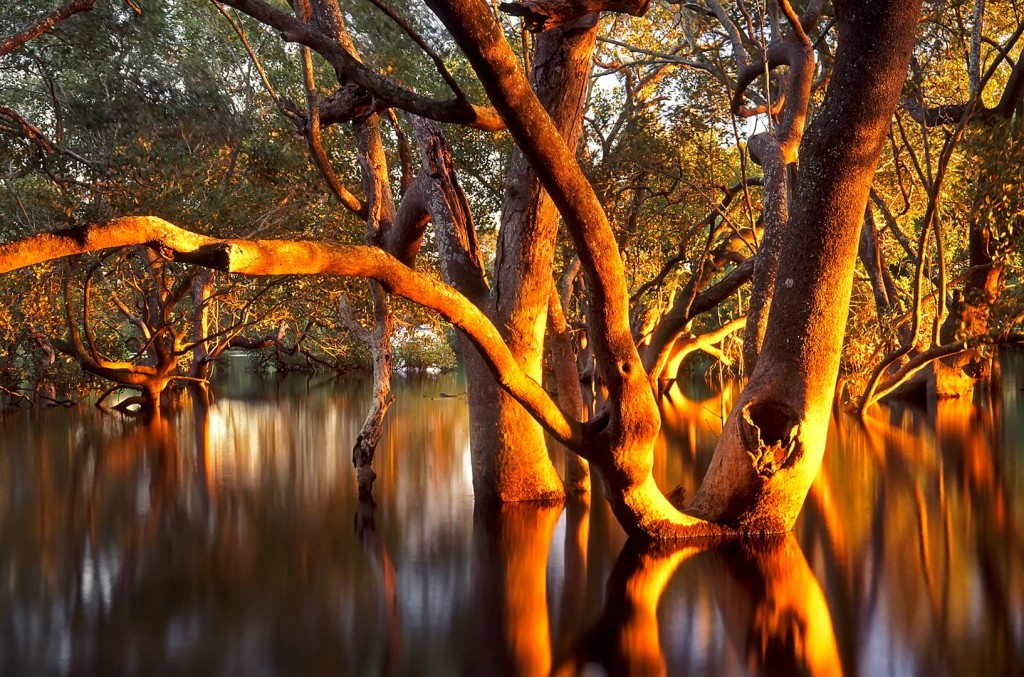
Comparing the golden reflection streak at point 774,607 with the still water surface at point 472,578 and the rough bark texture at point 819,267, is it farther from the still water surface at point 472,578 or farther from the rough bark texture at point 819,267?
the rough bark texture at point 819,267

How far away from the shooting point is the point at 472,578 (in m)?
8.09

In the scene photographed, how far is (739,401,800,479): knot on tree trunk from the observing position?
7.47m

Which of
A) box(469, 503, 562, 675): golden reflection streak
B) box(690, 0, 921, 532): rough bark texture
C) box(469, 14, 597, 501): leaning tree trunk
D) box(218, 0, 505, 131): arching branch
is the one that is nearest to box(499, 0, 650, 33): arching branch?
box(218, 0, 505, 131): arching branch

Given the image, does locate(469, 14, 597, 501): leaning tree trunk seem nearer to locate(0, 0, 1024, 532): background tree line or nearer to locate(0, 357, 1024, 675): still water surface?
locate(0, 0, 1024, 532): background tree line

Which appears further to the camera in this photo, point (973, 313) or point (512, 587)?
A: point (973, 313)

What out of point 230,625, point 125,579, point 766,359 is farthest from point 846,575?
Answer: point 125,579

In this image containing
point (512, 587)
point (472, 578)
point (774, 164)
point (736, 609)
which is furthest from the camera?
point (774, 164)

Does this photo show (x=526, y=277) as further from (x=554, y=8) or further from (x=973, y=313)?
(x=973, y=313)

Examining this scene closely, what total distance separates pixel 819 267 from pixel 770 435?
135cm

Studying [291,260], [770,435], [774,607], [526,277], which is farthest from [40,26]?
[774,607]

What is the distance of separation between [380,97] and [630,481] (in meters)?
3.45

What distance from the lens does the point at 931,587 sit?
746 cm

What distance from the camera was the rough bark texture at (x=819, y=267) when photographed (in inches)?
279

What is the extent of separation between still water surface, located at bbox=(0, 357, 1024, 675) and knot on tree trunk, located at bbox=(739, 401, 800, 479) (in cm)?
81
